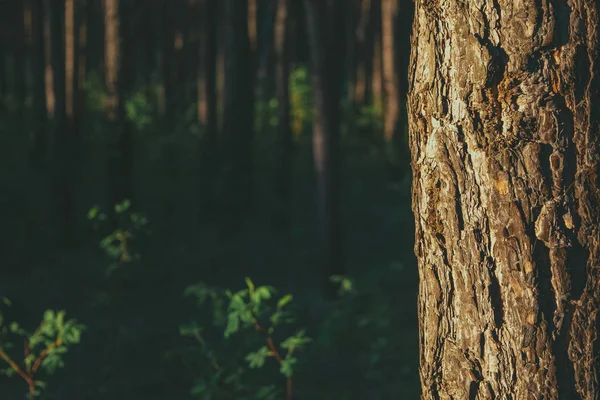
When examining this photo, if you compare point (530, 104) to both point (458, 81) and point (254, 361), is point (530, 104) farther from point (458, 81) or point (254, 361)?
point (254, 361)

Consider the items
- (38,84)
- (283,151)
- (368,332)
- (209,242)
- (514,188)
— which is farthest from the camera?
(38,84)

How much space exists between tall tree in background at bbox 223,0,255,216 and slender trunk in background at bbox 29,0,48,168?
3.80 m

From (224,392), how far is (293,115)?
584 inches

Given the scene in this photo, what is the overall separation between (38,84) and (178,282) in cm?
686

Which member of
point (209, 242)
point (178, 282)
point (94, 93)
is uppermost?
point (94, 93)

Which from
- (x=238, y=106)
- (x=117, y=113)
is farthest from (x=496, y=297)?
(x=238, y=106)

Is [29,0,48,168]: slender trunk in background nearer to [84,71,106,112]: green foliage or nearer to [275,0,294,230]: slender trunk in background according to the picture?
[275,0,294,230]: slender trunk in background

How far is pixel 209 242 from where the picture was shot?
1083 cm

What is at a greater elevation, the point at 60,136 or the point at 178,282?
the point at 60,136

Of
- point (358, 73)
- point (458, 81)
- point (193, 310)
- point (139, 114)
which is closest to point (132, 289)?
point (193, 310)

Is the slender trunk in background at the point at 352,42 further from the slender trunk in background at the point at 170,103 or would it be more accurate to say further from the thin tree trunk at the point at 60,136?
the thin tree trunk at the point at 60,136

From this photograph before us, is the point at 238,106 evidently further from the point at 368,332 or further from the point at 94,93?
the point at 94,93

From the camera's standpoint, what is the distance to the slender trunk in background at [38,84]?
13391 mm

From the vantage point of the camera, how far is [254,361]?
199 inches
